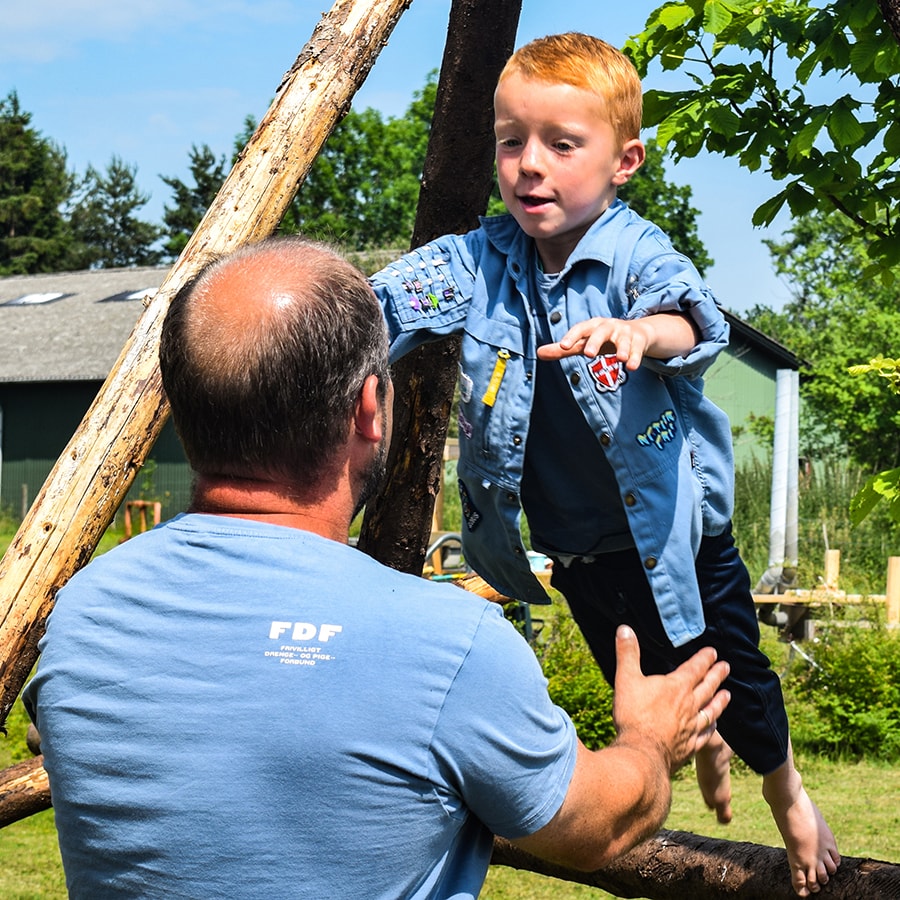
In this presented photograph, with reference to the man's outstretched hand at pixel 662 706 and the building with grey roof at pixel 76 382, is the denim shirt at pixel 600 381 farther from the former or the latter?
the building with grey roof at pixel 76 382

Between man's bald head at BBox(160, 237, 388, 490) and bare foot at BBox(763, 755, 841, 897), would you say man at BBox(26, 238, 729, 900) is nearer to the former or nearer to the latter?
man's bald head at BBox(160, 237, 388, 490)

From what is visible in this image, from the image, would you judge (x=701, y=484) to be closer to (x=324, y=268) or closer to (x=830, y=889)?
(x=830, y=889)

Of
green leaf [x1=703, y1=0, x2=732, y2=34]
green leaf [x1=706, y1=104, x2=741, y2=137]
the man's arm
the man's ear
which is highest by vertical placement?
green leaf [x1=703, y1=0, x2=732, y2=34]

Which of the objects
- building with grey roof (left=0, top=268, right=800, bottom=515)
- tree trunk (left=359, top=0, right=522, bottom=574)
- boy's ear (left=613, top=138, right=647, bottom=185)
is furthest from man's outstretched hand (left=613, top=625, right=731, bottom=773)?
building with grey roof (left=0, top=268, right=800, bottom=515)

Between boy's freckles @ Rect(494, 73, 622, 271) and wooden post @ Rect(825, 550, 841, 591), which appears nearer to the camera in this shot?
boy's freckles @ Rect(494, 73, 622, 271)

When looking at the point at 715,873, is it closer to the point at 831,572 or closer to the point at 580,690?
the point at 580,690

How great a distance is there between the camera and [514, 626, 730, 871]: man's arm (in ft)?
5.72

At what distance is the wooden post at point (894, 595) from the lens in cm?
1048

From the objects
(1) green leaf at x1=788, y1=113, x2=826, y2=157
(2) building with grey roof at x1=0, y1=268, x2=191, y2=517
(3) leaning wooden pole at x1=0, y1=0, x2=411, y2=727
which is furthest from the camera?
(2) building with grey roof at x1=0, y1=268, x2=191, y2=517

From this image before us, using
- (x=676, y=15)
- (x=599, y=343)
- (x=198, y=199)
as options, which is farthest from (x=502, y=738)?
(x=198, y=199)

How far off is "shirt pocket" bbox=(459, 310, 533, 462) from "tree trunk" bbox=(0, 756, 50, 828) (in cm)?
174

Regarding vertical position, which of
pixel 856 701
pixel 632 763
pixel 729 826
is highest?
pixel 632 763

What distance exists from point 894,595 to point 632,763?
30.8 ft

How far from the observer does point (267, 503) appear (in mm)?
1763
